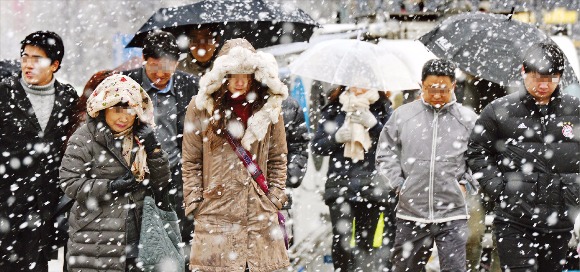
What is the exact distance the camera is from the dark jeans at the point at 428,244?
743 centimetres

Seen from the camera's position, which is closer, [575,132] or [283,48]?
[575,132]

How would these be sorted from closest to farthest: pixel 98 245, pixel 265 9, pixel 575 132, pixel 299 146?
pixel 98 245 → pixel 575 132 → pixel 299 146 → pixel 265 9

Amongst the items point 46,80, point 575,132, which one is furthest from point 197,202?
point 575,132

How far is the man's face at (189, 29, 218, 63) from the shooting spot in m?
8.36

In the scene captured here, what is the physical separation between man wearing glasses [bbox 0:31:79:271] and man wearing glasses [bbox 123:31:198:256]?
24.7 inches

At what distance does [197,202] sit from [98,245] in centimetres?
70

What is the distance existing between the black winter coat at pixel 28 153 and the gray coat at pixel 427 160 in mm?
2471

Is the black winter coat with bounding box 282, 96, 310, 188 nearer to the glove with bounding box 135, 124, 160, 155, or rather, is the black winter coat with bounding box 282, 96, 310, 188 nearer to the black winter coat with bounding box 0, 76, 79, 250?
the glove with bounding box 135, 124, 160, 155

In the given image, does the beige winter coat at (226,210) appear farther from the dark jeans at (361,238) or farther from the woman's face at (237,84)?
the dark jeans at (361,238)

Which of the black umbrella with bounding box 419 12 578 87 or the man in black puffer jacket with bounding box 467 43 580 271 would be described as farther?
the black umbrella with bounding box 419 12 578 87

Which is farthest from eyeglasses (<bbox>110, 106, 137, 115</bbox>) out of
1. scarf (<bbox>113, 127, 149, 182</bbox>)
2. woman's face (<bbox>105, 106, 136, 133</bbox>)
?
scarf (<bbox>113, 127, 149, 182</bbox>)

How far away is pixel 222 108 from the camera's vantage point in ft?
21.7

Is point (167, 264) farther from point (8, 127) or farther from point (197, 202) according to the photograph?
point (8, 127)

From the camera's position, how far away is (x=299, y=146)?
8.08 metres
